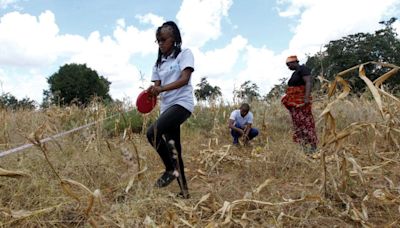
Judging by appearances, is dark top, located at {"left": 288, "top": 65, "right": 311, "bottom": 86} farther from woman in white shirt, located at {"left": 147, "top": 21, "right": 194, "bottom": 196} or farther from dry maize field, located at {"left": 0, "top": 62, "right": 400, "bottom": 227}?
woman in white shirt, located at {"left": 147, "top": 21, "right": 194, "bottom": 196}

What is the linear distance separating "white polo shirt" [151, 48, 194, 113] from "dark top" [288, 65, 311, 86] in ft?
7.93

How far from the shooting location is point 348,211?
8.23 ft

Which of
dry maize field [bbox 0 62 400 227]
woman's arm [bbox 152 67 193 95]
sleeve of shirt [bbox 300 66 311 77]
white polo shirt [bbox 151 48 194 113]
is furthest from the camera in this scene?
sleeve of shirt [bbox 300 66 311 77]

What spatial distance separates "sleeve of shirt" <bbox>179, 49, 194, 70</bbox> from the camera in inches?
113

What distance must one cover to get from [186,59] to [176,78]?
16cm

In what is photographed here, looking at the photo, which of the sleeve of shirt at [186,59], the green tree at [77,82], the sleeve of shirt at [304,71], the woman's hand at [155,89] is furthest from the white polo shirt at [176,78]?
the green tree at [77,82]

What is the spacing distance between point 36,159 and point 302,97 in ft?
10.3

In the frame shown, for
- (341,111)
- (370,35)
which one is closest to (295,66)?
(341,111)

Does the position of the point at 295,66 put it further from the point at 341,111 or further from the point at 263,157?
the point at 341,111

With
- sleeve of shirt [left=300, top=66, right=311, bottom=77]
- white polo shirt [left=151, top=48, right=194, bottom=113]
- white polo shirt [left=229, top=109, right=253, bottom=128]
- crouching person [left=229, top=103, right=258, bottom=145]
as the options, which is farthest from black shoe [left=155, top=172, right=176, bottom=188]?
white polo shirt [left=229, top=109, right=253, bottom=128]

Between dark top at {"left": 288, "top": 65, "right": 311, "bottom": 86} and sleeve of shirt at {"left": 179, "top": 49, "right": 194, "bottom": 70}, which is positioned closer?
sleeve of shirt at {"left": 179, "top": 49, "right": 194, "bottom": 70}

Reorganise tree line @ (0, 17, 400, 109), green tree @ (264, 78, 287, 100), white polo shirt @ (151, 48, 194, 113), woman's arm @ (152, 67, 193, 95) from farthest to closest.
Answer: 1. tree line @ (0, 17, 400, 109)
2. green tree @ (264, 78, 287, 100)
3. white polo shirt @ (151, 48, 194, 113)
4. woman's arm @ (152, 67, 193, 95)

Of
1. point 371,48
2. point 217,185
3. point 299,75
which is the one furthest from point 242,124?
point 371,48

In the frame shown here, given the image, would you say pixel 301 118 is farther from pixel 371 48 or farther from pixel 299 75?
pixel 371 48
